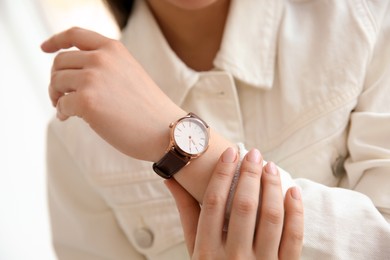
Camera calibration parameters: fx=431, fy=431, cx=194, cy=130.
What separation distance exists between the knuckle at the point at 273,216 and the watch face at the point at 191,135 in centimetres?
14

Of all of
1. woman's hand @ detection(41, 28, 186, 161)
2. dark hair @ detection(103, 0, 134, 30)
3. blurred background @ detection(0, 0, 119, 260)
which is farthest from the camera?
blurred background @ detection(0, 0, 119, 260)

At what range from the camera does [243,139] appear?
842mm

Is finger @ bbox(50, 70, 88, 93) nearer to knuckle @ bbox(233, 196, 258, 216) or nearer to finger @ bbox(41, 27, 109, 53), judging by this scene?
finger @ bbox(41, 27, 109, 53)

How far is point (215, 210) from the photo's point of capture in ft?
1.97

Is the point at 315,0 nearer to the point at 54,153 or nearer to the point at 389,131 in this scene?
the point at 389,131

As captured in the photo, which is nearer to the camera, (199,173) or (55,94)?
(199,173)

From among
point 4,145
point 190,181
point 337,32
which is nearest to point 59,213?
point 190,181

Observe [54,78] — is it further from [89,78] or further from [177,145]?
[177,145]

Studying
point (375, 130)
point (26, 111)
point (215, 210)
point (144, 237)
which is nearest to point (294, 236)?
point (215, 210)

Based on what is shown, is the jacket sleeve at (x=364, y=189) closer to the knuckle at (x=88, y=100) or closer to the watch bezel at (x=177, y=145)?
the watch bezel at (x=177, y=145)

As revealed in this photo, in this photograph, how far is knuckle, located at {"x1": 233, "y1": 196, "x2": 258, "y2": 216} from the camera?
577 mm

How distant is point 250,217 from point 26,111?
4.52ft

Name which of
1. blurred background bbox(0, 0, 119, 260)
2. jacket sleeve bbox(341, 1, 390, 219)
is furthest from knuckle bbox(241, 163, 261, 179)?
blurred background bbox(0, 0, 119, 260)

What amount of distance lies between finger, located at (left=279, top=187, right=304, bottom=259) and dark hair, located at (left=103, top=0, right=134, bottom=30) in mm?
592
